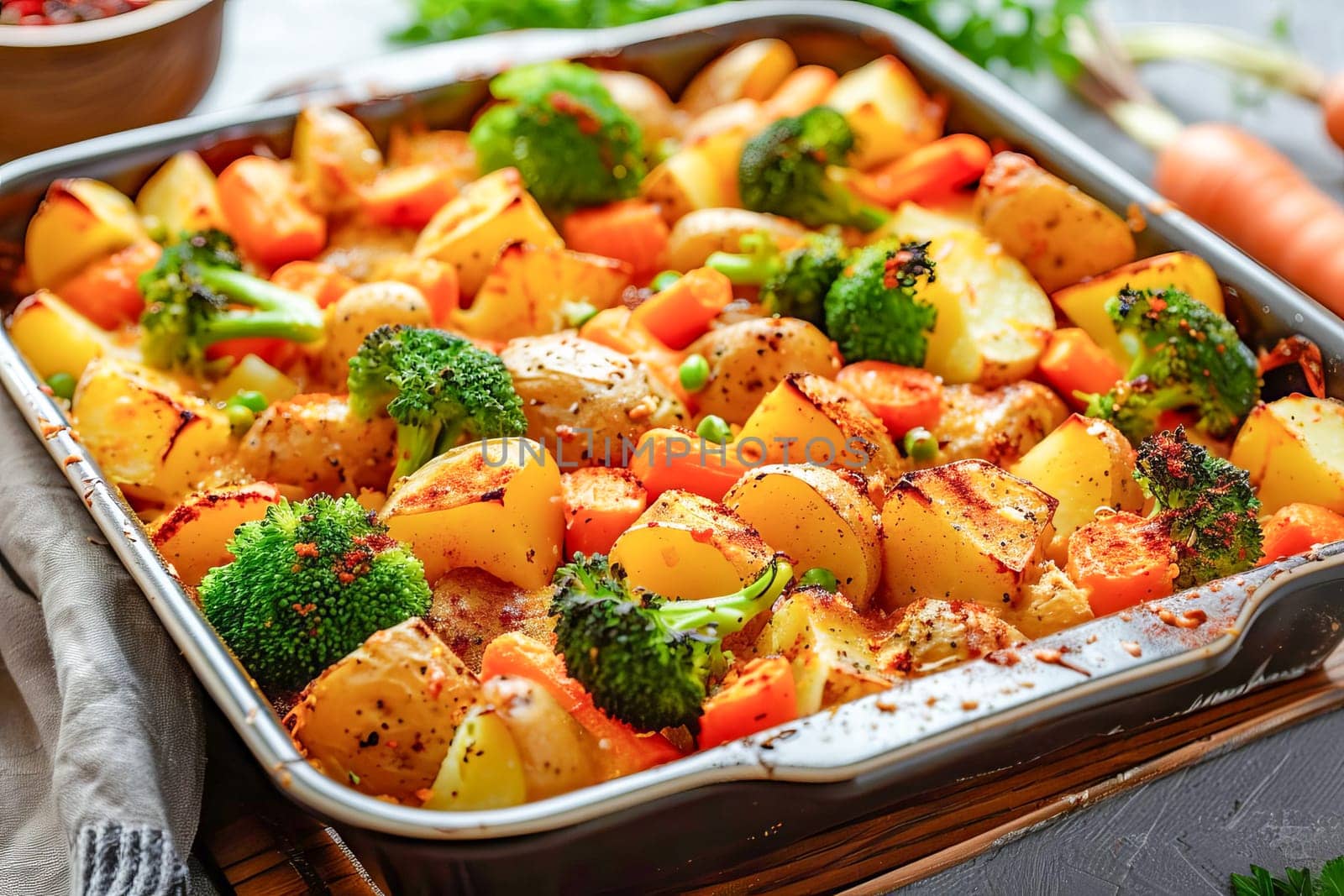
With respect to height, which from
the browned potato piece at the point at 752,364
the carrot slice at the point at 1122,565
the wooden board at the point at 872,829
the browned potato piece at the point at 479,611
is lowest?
the wooden board at the point at 872,829

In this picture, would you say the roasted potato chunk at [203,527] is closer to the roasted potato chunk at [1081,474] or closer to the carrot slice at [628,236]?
the carrot slice at [628,236]

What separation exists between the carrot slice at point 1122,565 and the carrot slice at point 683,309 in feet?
3.11

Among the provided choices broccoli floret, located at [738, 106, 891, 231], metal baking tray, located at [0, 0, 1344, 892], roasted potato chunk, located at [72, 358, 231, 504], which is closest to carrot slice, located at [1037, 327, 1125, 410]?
metal baking tray, located at [0, 0, 1344, 892]

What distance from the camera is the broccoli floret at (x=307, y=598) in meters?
1.99

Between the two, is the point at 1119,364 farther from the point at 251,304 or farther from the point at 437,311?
the point at 251,304

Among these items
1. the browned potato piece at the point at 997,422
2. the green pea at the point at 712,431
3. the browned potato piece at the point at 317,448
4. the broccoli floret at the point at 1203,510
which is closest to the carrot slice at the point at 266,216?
the browned potato piece at the point at 317,448

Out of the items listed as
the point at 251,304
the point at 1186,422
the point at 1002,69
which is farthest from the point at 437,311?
the point at 1002,69

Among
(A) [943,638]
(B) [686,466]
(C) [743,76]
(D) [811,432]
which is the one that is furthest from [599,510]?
(C) [743,76]

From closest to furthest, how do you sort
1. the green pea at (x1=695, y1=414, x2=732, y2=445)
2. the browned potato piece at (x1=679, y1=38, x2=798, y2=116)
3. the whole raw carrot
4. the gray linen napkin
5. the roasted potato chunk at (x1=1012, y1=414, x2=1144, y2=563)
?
the gray linen napkin → the roasted potato chunk at (x1=1012, y1=414, x2=1144, y2=563) → the green pea at (x1=695, y1=414, x2=732, y2=445) → the whole raw carrot → the browned potato piece at (x1=679, y1=38, x2=798, y2=116)

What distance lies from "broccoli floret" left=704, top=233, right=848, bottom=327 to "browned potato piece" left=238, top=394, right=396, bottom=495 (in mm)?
897

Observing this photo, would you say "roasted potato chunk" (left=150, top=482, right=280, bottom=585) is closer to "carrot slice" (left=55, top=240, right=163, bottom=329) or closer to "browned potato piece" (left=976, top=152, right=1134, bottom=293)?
"carrot slice" (left=55, top=240, right=163, bottom=329)

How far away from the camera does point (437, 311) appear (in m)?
2.79

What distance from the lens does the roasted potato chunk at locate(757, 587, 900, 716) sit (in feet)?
6.17

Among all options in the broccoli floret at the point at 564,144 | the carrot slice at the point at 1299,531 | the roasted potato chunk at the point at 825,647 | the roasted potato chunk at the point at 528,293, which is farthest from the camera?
the broccoli floret at the point at 564,144
